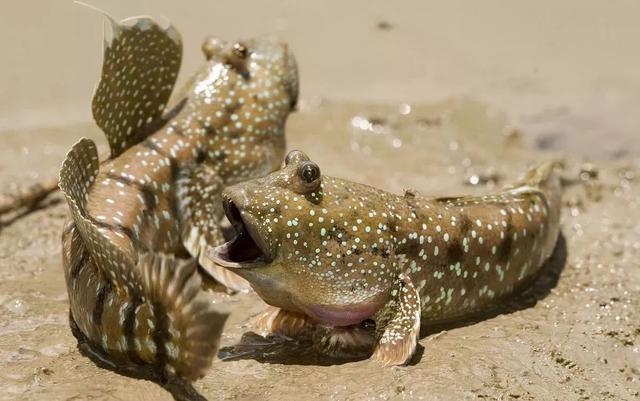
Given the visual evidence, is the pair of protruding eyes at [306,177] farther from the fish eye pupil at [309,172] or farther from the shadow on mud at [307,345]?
the shadow on mud at [307,345]

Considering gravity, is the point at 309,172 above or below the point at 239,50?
below

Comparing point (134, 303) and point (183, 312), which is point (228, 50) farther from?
point (183, 312)

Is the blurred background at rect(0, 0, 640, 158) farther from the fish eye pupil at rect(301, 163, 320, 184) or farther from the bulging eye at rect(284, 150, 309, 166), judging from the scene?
the fish eye pupil at rect(301, 163, 320, 184)

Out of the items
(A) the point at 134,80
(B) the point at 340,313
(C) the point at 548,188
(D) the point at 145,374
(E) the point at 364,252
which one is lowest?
(D) the point at 145,374

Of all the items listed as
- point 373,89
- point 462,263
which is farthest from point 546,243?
point 373,89

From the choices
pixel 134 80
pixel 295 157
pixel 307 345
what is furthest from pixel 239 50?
pixel 307 345

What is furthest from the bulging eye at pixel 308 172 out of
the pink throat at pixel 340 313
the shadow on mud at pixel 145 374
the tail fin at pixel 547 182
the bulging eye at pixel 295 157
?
the tail fin at pixel 547 182

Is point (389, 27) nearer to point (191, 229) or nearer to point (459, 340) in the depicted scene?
point (191, 229)
